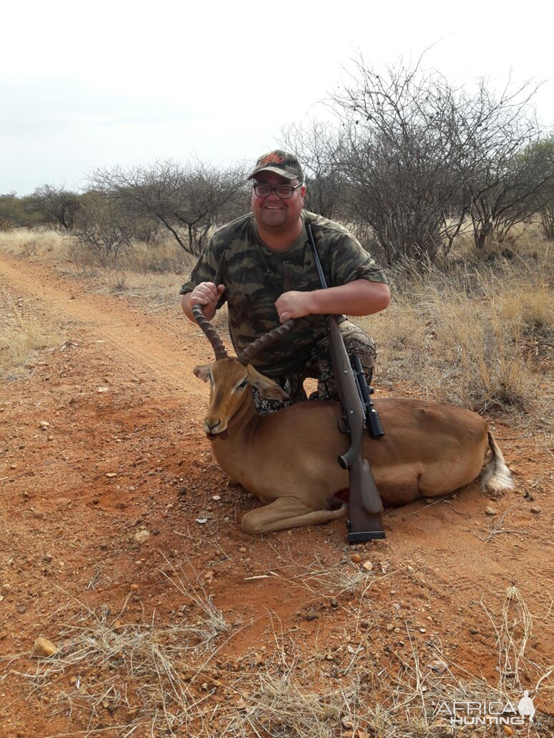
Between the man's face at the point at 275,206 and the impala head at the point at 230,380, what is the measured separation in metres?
0.78

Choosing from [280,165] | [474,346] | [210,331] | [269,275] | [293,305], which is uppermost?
[280,165]

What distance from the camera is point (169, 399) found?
5.96 metres

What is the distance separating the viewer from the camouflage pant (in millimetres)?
4309

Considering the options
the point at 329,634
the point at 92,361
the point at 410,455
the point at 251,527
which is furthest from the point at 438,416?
the point at 92,361

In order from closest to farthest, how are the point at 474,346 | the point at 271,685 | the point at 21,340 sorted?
the point at 271,685, the point at 474,346, the point at 21,340

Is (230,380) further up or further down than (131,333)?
further up

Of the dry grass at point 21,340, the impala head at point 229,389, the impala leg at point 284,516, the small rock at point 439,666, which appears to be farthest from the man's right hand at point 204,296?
the dry grass at point 21,340

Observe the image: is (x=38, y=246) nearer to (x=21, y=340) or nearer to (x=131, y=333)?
(x=131, y=333)

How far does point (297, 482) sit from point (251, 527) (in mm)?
407

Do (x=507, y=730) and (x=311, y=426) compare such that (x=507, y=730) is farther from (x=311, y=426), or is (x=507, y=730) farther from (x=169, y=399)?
(x=169, y=399)

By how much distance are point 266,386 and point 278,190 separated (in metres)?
1.31

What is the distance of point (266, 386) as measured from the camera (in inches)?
145

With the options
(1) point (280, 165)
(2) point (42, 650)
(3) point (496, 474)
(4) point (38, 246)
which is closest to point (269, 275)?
(1) point (280, 165)

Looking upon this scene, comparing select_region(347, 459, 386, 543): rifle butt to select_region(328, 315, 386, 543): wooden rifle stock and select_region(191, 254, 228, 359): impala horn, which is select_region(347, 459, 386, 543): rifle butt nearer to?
select_region(328, 315, 386, 543): wooden rifle stock
